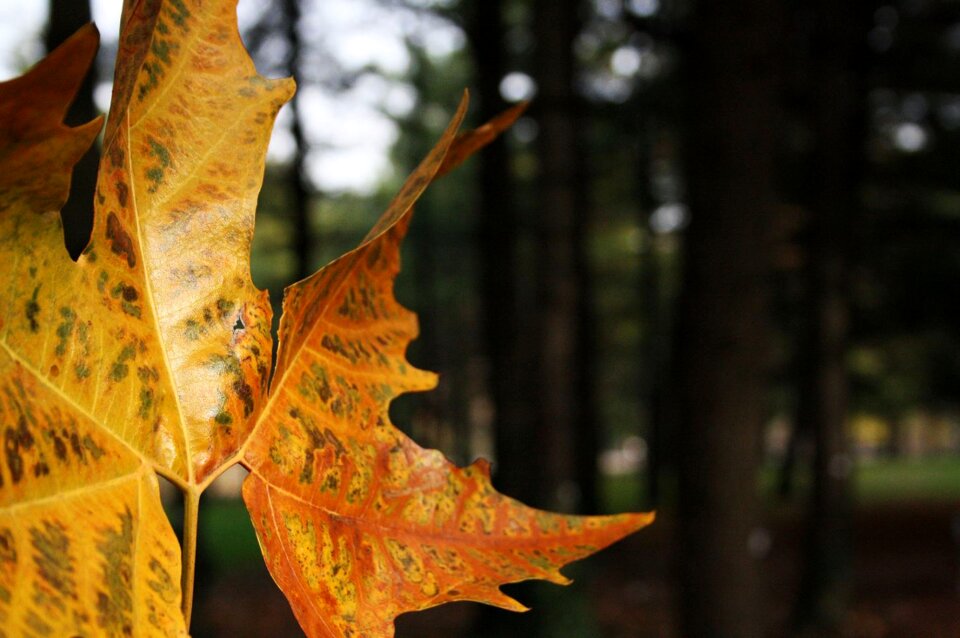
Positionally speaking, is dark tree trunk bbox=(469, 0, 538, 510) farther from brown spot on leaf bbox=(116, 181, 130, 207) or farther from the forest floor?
brown spot on leaf bbox=(116, 181, 130, 207)

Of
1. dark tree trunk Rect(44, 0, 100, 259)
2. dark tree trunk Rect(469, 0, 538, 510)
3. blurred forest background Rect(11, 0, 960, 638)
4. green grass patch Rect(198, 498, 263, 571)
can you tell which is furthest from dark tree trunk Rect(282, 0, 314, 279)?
dark tree trunk Rect(44, 0, 100, 259)

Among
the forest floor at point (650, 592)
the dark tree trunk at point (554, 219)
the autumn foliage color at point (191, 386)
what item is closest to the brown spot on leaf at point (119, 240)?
the autumn foliage color at point (191, 386)

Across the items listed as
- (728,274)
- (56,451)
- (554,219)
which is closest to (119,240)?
(56,451)

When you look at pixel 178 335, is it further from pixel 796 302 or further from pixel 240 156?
pixel 796 302

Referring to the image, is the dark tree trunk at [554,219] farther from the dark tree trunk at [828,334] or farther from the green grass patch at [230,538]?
the green grass patch at [230,538]

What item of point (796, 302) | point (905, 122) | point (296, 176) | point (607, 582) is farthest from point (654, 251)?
point (296, 176)

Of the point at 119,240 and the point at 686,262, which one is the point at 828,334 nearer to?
the point at 686,262

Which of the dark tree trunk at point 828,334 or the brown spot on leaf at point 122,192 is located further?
the dark tree trunk at point 828,334
